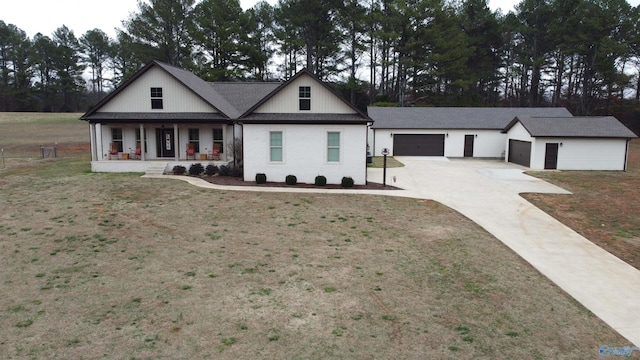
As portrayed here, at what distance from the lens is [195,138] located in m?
27.0

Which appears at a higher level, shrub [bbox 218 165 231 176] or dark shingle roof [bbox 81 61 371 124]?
dark shingle roof [bbox 81 61 371 124]

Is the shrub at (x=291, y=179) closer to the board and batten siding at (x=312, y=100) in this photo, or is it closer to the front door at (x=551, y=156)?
the board and batten siding at (x=312, y=100)

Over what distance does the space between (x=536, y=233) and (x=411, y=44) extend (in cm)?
4070

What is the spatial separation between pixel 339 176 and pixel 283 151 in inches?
118

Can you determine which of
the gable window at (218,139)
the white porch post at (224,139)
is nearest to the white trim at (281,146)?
the white porch post at (224,139)

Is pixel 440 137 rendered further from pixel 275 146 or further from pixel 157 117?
pixel 157 117

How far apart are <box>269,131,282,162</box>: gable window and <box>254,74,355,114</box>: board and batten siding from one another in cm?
126

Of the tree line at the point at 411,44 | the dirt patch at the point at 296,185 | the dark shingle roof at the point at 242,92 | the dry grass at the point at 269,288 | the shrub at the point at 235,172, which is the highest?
the tree line at the point at 411,44

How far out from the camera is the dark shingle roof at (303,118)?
21.5 m

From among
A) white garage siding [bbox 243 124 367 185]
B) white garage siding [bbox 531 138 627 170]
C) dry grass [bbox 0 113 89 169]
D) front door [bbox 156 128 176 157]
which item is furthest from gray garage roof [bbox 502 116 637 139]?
dry grass [bbox 0 113 89 169]

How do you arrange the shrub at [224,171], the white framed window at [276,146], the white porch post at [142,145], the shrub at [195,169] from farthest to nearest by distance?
the white porch post at [142,145], the shrub at [195,169], the shrub at [224,171], the white framed window at [276,146]

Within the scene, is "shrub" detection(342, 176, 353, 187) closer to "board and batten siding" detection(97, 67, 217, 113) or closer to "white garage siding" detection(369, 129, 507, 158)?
"board and batten siding" detection(97, 67, 217, 113)

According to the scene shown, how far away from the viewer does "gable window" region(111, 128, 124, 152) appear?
26812mm

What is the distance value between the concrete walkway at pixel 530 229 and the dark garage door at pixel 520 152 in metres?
1.81
